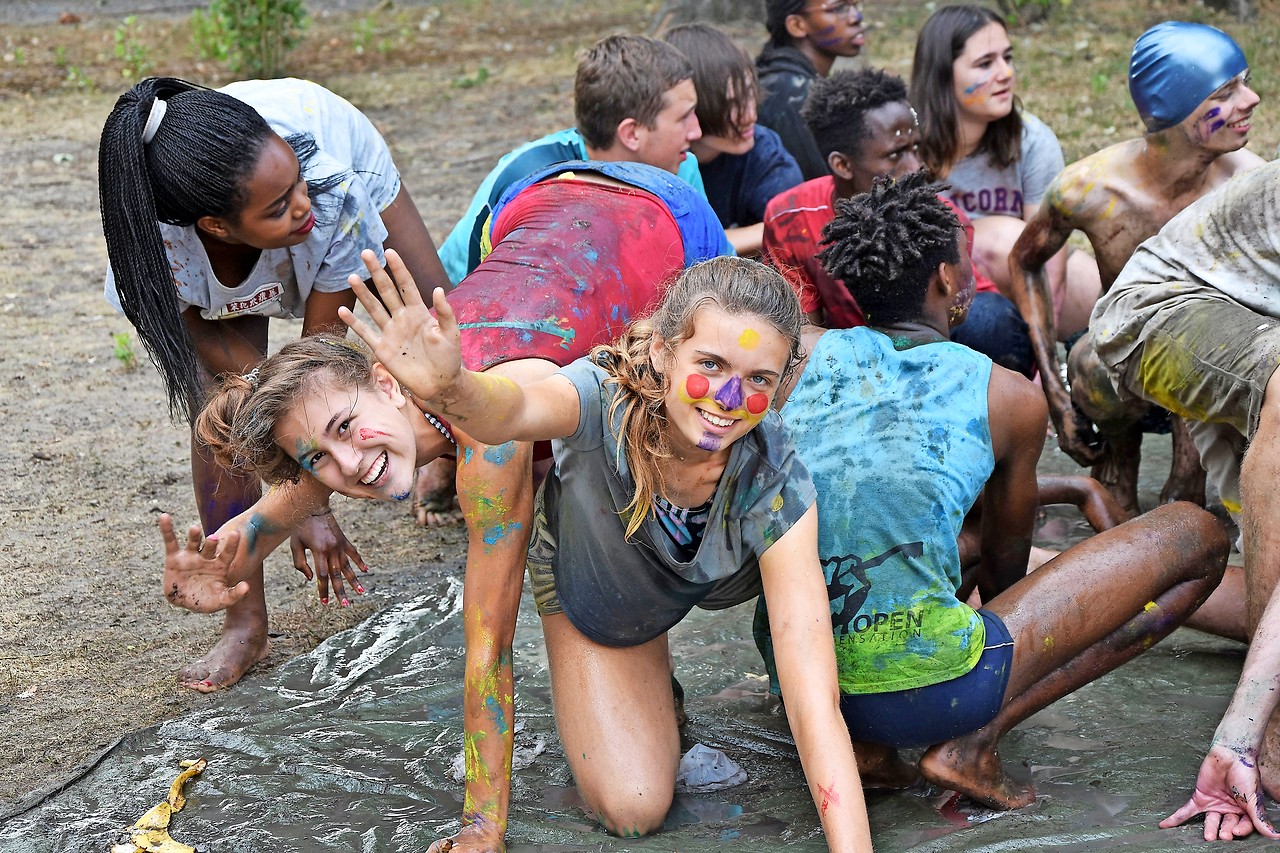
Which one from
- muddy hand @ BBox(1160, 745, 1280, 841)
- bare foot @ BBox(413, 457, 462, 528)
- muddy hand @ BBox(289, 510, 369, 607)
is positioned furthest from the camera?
bare foot @ BBox(413, 457, 462, 528)

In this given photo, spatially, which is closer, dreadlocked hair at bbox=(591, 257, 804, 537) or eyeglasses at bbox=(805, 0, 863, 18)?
dreadlocked hair at bbox=(591, 257, 804, 537)

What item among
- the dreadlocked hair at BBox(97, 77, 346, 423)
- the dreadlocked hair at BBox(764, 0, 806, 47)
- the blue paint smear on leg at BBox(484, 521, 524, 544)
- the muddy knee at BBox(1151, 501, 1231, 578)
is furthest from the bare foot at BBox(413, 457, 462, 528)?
the dreadlocked hair at BBox(764, 0, 806, 47)

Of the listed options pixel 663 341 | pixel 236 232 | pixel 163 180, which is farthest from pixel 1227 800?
pixel 163 180

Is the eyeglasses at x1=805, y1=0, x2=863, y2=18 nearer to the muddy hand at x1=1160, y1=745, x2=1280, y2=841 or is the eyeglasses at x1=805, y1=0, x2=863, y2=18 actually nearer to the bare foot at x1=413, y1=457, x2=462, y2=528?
the bare foot at x1=413, y1=457, x2=462, y2=528

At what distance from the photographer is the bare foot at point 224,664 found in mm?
3152

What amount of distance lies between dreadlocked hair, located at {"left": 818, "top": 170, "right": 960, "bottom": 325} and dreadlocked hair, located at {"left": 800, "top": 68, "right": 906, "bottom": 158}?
976 millimetres

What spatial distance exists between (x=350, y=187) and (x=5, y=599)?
1461mm

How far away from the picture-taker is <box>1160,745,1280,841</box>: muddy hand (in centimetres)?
232

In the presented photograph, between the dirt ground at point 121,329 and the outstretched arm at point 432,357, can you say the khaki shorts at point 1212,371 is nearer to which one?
the outstretched arm at point 432,357

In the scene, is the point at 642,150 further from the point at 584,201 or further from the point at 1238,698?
the point at 1238,698

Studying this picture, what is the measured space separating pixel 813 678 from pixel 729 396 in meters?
0.50

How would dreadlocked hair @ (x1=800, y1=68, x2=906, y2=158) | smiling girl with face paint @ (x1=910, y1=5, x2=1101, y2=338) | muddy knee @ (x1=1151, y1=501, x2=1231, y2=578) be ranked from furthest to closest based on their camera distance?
smiling girl with face paint @ (x1=910, y1=5, x2=1101, y2=338), dreadlocked hair @ (x1=800, y1=68, x2=906, y2=158), muddy knee @ (x1=1151, y1=501, x2=1231, y2=578)

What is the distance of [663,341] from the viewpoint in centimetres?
238

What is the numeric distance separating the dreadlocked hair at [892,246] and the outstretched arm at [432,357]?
2.87 feet
